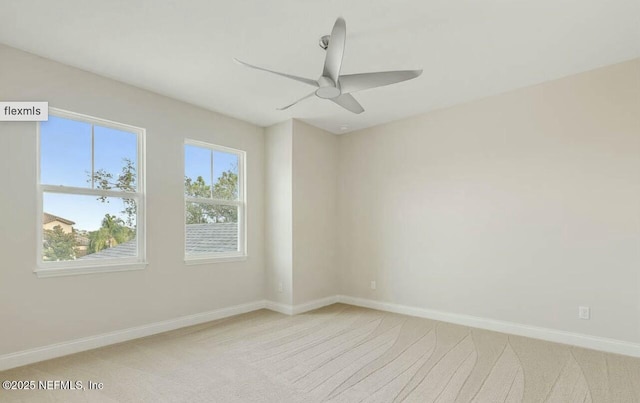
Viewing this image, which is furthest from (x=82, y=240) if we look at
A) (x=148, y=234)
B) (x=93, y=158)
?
(x=93, y=158)

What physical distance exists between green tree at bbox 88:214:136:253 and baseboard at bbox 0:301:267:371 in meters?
0.87

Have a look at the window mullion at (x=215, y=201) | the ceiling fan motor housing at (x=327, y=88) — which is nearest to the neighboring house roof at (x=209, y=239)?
the window mullion at (x=215, y=201)

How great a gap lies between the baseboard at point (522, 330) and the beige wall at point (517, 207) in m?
0.06

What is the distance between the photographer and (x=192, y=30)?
8.61 ft

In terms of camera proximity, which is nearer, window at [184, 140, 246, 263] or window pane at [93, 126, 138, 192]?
window pane at [93, 126, 138, 192]

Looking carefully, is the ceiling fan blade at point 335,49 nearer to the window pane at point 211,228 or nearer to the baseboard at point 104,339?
the window pane at point 211,228

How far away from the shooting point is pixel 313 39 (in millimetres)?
2730

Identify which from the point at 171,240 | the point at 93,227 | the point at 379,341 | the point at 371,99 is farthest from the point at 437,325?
the point at 93,227

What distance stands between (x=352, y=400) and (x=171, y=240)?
2725mm

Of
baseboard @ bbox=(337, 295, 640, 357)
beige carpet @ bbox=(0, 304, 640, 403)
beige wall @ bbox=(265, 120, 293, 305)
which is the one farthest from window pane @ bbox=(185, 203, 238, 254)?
baseboard @ bbox=(337, 295, 640, 357)

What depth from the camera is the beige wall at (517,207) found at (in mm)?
3201

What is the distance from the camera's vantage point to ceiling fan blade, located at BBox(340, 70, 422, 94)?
7.55 feet

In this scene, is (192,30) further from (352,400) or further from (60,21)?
(352,400)

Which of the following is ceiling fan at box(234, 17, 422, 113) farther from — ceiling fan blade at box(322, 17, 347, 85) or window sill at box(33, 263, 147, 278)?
window sill at box(33, 263, 147, 278)
